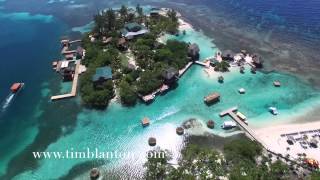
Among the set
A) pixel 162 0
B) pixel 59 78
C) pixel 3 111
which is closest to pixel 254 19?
pixel 162 0

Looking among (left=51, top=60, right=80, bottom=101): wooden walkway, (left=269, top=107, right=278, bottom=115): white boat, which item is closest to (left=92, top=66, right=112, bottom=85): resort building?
(left=51, top=60, right=80, bottom=101): wooden walkway

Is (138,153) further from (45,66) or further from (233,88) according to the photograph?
(45,66)

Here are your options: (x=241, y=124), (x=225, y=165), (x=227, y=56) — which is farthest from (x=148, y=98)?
(x=227, y=56)

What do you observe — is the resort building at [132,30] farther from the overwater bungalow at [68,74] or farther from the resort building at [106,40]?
the overwater bungalow at [68,74]

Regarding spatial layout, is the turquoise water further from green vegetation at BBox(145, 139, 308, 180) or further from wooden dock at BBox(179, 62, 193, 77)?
green vegetation at BBox(145, 139, 308, 180)

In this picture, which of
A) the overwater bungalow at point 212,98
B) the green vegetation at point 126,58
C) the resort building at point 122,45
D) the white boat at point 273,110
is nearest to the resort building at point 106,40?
the green vegetation at point 126,58

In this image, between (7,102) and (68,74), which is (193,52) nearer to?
(68,74)
